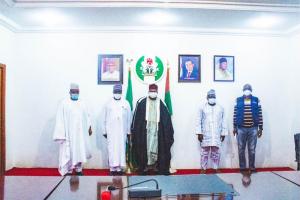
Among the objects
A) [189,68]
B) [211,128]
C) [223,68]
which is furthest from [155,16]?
[211,128]

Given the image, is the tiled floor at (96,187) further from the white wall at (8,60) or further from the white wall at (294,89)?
the white wall at (294,89)

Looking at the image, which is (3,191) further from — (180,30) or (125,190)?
(180,30)

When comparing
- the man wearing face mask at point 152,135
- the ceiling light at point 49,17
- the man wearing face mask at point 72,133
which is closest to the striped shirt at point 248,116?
the man wearing face mask at point 152,135

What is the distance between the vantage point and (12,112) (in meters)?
5.36

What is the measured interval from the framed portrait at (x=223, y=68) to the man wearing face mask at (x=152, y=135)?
124cm

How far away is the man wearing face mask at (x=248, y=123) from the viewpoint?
514 centimetres

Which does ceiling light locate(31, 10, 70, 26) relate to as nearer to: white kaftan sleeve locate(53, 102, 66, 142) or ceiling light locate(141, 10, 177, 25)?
ceiling light locate(141, 10, 177, 25)

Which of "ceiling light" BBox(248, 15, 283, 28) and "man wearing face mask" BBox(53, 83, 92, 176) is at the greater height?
"ceiling light" BBox(248, 15, 283, 28)

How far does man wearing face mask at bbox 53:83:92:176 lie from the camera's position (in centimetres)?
465

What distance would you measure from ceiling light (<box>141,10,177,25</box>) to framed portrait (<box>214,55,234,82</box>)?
117 cm

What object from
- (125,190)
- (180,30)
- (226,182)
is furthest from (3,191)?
(180,30)

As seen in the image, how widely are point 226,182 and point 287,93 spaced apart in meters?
4.34

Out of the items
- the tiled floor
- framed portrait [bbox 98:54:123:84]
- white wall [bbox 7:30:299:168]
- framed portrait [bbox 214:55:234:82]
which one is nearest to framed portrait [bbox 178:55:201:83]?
white wall [bbox 7:30:299:168]

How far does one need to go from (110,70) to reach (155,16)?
1.30 meters
